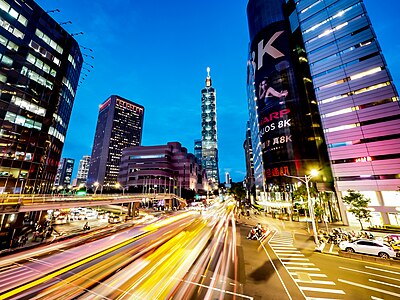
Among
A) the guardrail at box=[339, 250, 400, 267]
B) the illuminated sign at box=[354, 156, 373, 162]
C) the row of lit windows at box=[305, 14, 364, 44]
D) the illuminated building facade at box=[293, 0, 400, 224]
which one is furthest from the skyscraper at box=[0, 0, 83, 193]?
the illuminated sign at box=[354, 156, 373, 162]

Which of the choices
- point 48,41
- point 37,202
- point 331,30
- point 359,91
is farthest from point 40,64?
point 359,91

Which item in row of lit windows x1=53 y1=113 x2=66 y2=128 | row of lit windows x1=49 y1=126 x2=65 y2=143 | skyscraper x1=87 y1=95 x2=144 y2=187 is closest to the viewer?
row of lit windows x1=49 y1=126 x2=65 y2=143

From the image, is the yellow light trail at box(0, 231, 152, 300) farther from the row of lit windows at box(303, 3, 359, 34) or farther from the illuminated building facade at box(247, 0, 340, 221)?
the row of lit windows at box(303, 3, 359, 34)

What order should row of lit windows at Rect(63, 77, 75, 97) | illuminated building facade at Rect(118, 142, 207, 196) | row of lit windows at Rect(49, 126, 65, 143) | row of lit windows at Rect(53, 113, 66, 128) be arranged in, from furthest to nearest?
illuminated building facade at Rect(118, 142, 207, 196), row of lit windows at Rect(63, 77, 75, 97), row of lit windows at Rect(53, 113, 66, 128), row of lit windows at Rect(49, 126, 65, 143)

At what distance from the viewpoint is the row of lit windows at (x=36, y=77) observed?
3916 centimetres

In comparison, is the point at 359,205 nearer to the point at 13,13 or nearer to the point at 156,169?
the point at 13,13

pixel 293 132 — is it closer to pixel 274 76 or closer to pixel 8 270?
pixel 274 76

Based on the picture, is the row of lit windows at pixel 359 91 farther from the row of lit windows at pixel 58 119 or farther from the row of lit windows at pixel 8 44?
the row of lit windows at pixel 8 44

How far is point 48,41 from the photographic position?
45.8m

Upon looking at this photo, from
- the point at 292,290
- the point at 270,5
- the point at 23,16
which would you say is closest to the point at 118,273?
the point at 292,290

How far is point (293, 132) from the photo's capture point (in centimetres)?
4909

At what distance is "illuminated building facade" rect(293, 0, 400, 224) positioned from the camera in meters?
33.3

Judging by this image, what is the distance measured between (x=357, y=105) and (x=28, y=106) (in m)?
76.4

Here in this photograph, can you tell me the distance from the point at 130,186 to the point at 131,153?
23368 mm
